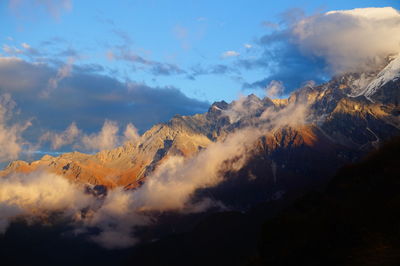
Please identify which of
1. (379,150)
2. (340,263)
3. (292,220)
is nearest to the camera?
(340,263)

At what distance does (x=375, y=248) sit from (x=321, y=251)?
4.75 meters

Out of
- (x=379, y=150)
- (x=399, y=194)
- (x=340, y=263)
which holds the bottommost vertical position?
(x=340, y=263)

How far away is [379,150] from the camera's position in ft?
175

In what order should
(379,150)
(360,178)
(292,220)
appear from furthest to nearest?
(379,150) → (360,178) → (292,220)

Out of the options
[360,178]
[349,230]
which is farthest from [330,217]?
[360,178]

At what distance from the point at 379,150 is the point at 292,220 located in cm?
1698

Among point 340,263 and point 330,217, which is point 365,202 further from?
point 340,263

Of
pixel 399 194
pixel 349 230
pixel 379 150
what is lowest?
pixel 349 230

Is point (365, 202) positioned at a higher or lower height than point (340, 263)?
higher

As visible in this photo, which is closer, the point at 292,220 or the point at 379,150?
the point at 292,220

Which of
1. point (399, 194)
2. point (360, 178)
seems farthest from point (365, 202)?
point (360, 178)

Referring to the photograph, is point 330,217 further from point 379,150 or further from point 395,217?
point 379,150

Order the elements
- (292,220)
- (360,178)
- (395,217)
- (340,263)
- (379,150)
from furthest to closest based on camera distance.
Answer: (379,150), (360,178), (292,220), (395,217), (340,263)

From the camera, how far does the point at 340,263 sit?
33.9m
